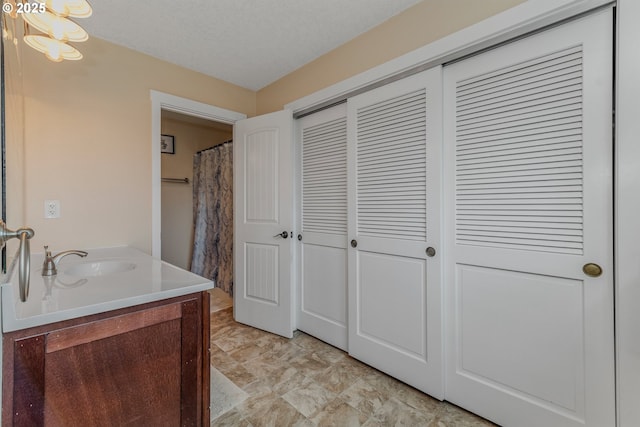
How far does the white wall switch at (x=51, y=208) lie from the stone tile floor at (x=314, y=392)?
4.67 feet

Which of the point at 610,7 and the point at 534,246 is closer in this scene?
the point at 610,7

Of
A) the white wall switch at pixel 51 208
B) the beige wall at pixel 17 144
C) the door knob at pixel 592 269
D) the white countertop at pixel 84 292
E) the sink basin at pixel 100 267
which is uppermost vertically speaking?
the beige wall at pixel 17 144

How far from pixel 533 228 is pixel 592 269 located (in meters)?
0.26

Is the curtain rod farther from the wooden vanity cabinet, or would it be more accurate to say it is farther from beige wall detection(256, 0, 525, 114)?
the wooden vanity cabinet

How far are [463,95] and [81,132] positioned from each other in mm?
2448

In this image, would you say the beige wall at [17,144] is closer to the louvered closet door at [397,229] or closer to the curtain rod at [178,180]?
the louvered closet door at [397,229]

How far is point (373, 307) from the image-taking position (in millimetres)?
1889

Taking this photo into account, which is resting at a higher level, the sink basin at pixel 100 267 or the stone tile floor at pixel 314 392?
the sink basin at pixel 100 267

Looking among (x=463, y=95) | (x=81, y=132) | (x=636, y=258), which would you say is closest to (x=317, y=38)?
(x=463, y=95)

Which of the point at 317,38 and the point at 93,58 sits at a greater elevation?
the point at 317,38

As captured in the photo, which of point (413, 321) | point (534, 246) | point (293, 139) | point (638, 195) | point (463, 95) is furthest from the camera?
point (293, 139)

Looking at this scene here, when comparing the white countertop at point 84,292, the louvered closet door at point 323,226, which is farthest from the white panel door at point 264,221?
the white countertop at point 84,292

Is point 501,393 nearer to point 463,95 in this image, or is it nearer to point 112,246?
point 463,95

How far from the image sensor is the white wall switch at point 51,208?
5.75 feet
